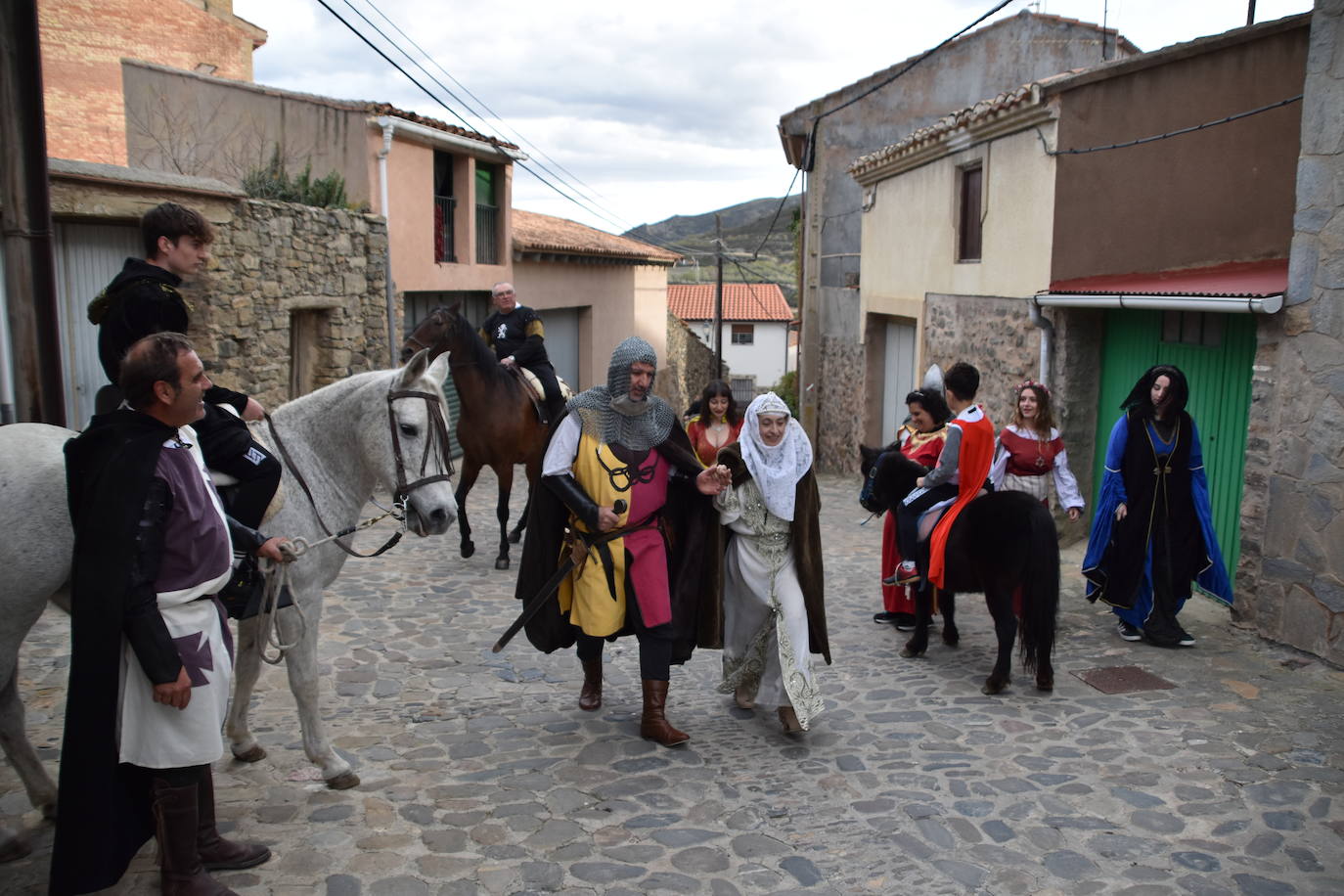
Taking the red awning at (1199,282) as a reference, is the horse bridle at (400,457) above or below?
below

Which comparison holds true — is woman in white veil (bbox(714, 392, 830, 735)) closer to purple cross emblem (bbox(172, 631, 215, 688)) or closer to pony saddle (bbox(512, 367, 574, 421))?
purple cross emblem (bbox(172, 631, 215, 688))

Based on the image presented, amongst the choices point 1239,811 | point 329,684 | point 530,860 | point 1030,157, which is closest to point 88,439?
point 530,860

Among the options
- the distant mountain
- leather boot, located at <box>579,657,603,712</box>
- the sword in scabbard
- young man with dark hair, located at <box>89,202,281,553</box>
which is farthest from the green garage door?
the distant mountain

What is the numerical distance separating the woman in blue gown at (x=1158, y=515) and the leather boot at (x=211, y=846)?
17.6ft

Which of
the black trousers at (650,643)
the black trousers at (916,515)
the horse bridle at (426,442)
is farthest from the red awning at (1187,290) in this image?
the horse bridle at (426,442)

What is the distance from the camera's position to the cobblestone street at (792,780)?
12.3ft

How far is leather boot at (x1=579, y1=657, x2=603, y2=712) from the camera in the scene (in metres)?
5.39

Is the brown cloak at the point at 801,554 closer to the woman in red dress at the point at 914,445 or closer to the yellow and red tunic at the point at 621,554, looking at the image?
the yellow and red tunic at the point at 621,554

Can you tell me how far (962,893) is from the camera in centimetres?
363

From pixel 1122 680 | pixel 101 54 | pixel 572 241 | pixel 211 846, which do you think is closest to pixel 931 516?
pixel 1122 680

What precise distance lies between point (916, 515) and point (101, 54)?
61.6ft

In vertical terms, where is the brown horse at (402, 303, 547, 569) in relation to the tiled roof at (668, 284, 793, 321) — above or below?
below

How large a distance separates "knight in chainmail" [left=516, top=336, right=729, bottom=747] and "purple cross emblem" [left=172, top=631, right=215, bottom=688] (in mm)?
1948

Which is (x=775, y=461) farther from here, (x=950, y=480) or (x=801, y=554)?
(x=950, y=480)
